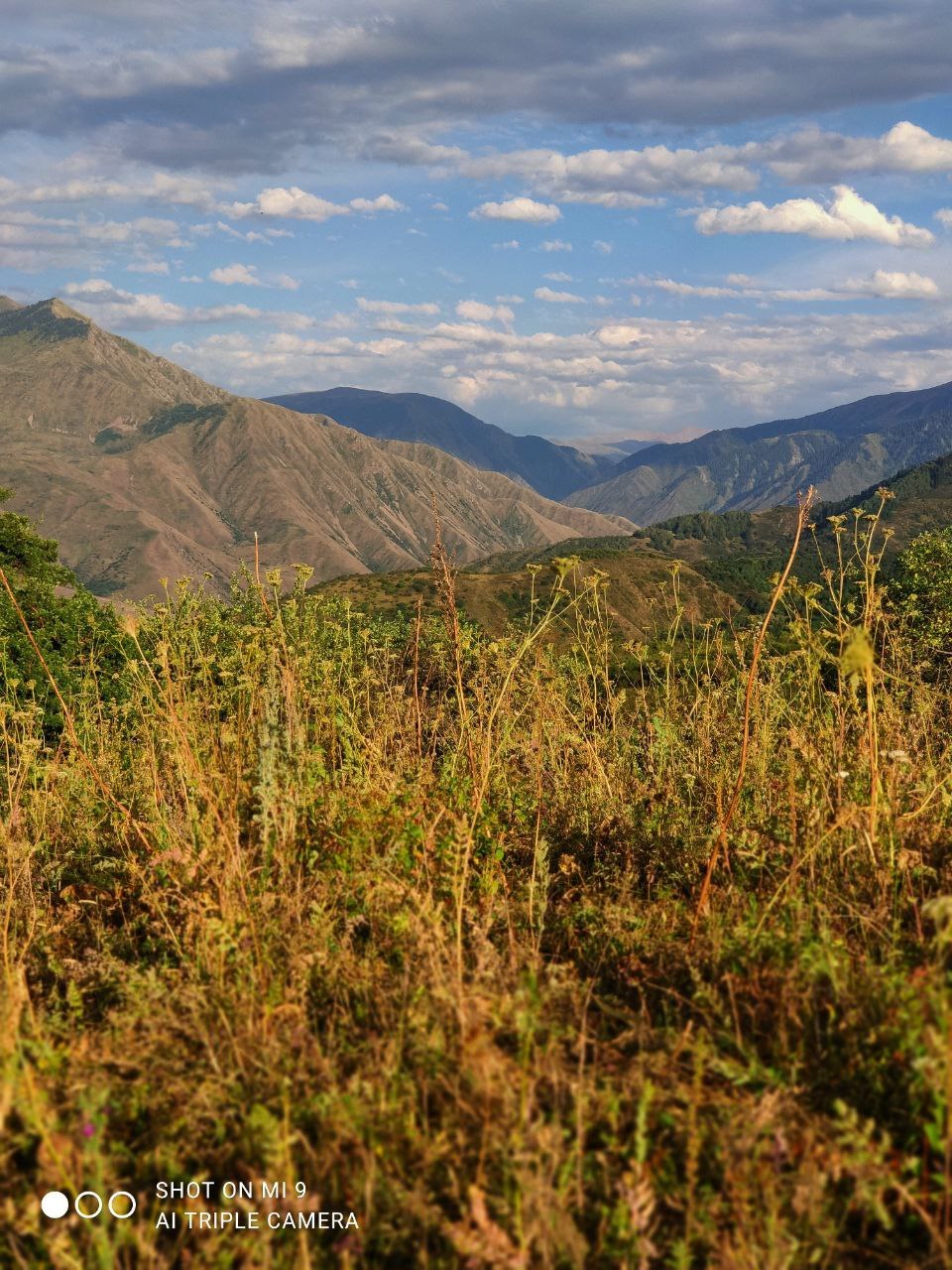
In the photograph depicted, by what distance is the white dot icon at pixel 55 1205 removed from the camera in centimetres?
252

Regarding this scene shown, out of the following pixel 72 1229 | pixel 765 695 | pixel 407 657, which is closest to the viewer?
pixel 72 1229

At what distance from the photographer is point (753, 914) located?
3.72 m

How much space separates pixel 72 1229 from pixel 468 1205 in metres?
1.10

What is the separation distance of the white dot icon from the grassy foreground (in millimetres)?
44

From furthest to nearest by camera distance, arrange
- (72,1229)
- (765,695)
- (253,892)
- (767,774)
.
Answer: (765,695), (767,774), (253,892), (72,1229)

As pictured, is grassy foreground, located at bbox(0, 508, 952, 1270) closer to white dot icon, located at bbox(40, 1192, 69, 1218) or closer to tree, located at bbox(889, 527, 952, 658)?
white dot icon, located at bbox(40, 1192, 69, 1218)

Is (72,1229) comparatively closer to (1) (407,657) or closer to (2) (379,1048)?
(2) (379,1048)

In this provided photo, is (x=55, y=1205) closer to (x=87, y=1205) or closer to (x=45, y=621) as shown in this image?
(x=87, y=1205)

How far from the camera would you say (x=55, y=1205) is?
253 cm

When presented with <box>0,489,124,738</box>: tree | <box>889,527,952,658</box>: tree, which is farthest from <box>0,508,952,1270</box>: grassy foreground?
<box>889,527,952,658</box>: tree

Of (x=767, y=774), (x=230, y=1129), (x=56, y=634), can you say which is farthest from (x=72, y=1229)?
(x=56, y=634)

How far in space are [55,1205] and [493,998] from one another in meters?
1.40

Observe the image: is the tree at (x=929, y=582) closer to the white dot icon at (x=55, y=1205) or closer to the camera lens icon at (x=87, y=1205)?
the camera lens icon at (x=87, y=1205)

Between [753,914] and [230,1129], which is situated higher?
[753,914]
